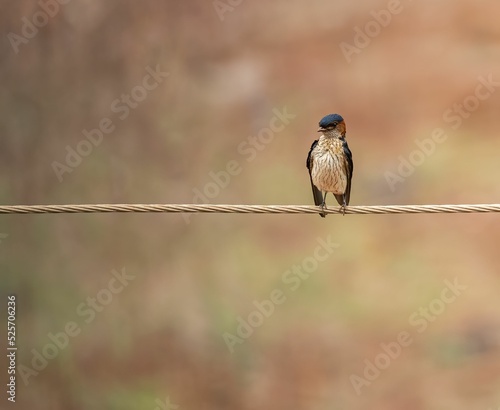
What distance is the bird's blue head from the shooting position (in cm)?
534

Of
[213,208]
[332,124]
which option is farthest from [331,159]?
[213,208]

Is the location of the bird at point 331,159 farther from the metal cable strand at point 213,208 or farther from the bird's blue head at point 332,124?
the metal cable strand at point 213,208

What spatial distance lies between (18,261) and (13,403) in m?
1.98

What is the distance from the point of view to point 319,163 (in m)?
5.38

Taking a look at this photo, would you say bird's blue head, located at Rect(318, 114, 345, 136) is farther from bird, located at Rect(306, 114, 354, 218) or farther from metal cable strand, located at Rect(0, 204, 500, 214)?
metal cable strand, located at Rect(0, 204, 500, 214)

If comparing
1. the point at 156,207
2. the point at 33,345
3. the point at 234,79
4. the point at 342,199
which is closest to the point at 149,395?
the point at 33,345

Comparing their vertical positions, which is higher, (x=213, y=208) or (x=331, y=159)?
(x=331, y=159)

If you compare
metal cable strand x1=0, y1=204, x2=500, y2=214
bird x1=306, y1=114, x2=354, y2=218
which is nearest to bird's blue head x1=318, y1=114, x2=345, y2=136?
bird x1=306, y1=114, x2=354, y2=218

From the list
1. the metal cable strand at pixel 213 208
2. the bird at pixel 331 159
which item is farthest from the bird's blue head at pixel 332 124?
the metal cable strand at pixel 213 208

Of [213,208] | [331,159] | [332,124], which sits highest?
[332,124]

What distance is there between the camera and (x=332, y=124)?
17.6ft

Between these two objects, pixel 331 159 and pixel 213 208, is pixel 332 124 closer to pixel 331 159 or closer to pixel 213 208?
pixel 331 159

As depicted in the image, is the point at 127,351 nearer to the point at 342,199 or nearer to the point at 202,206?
the point at 342,199

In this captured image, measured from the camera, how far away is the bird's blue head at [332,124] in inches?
210
